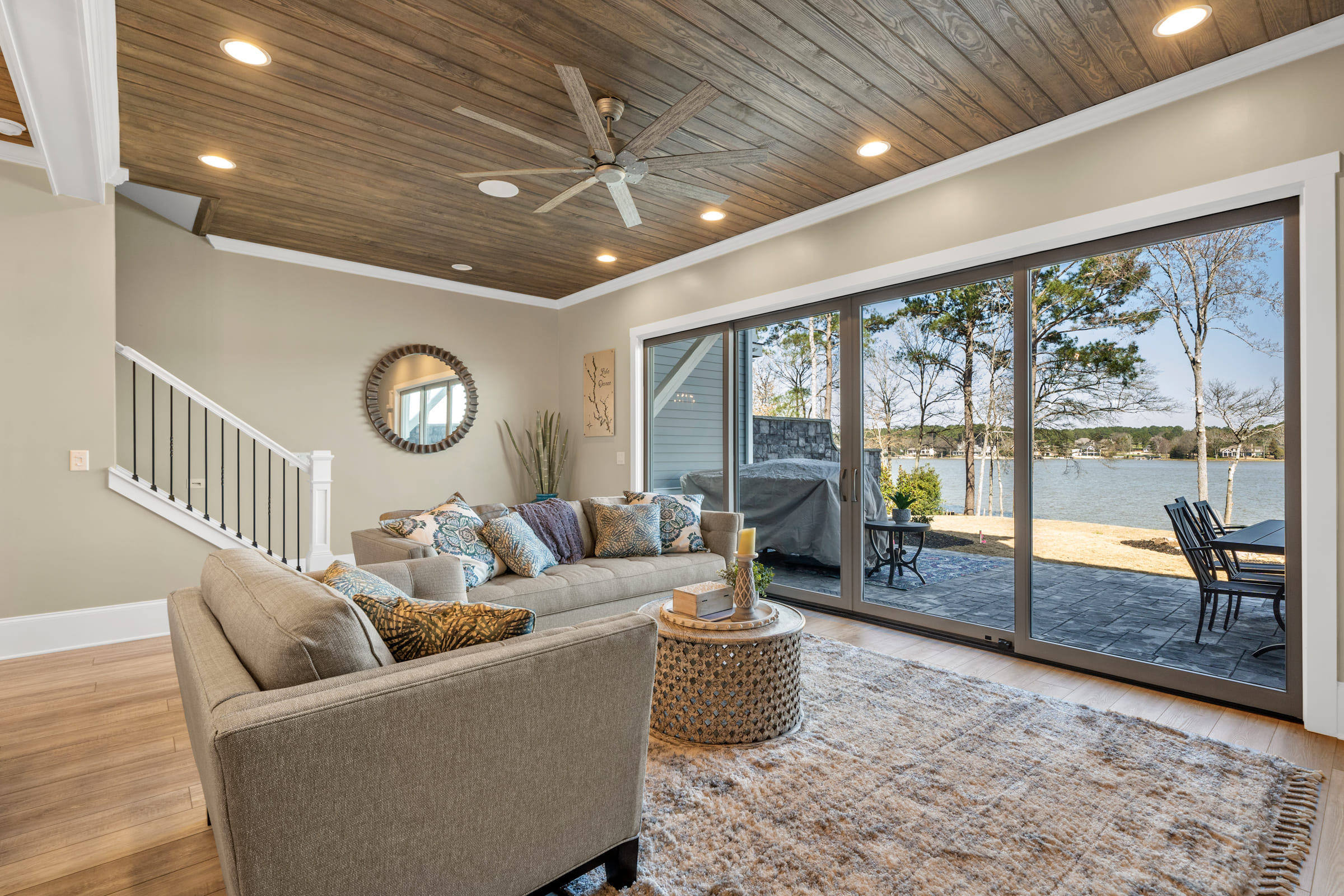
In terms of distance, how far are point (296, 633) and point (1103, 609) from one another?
11.4 ft

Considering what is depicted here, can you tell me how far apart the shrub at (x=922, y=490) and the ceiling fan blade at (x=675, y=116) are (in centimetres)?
244

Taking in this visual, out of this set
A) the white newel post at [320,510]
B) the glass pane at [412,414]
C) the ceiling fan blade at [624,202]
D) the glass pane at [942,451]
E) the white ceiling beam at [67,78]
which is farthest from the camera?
the glass pane at [412,414]

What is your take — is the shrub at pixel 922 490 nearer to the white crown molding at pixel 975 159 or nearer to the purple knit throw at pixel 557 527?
the white crown molding at pixel 975 159

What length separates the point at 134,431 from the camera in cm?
443

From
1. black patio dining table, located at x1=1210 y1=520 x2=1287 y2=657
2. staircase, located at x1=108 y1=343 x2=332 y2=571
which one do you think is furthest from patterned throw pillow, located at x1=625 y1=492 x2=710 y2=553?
black patio dining table, located at x1=1210 y1=520 x2=1287 y2=657

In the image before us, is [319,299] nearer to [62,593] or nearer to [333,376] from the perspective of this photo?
[333,376]

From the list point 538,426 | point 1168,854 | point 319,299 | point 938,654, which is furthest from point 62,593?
point 1168,854

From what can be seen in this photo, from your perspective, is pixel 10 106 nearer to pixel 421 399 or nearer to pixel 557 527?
pixel 421 399

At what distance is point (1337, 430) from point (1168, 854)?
70.1 inches

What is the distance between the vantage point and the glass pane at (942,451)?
11.7 feet

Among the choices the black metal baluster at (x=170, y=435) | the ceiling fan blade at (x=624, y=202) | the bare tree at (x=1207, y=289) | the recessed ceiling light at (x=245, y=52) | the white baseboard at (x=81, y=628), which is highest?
the recessed ceiling light at (x=245, y=52)

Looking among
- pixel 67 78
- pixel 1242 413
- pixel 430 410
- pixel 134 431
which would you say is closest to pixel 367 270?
pixel 430 410

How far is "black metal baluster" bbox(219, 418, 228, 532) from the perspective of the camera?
4711 millimetres

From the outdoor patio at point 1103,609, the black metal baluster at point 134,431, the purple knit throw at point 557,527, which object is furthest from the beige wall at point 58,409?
the outdoor patio at point 1103,609
